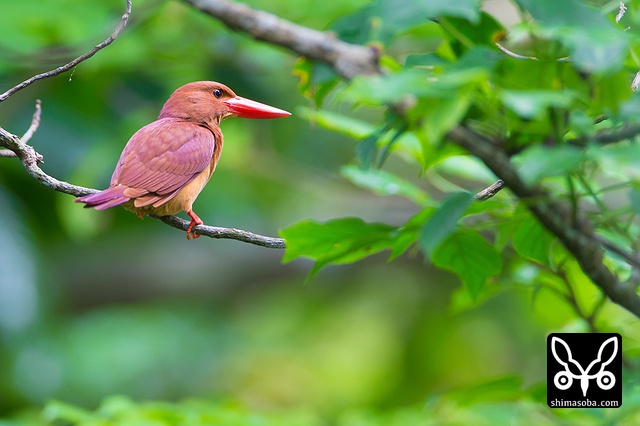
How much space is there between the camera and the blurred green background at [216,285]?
4.17 m

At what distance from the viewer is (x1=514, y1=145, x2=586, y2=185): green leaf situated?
94 cm

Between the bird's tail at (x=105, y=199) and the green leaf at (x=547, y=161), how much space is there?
1.01m

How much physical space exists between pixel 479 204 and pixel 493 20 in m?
0.36

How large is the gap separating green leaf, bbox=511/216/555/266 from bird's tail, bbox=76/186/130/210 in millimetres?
855

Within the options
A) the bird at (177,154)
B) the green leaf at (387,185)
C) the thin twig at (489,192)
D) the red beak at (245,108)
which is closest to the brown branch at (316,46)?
the thin twig at (489,192)

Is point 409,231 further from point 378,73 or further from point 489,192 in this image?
point 378,73

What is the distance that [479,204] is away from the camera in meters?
1.51

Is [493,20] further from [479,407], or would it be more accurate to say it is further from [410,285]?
[410,285]

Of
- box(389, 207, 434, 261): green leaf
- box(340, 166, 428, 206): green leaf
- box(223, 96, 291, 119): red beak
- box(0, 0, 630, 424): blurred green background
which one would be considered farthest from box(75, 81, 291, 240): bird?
box(0, 0, 630, 424): blurred green background

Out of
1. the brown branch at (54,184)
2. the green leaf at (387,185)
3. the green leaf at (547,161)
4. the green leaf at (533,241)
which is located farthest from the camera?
the green leaf at (387,185)

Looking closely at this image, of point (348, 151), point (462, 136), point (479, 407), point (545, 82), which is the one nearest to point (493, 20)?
point (545, 82)

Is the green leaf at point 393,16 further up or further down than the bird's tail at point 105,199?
further down

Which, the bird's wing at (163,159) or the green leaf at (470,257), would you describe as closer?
the green leaf at (470,257)

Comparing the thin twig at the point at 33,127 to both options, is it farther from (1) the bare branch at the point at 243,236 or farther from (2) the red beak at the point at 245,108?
(2) the red beak at the point at 245,108
